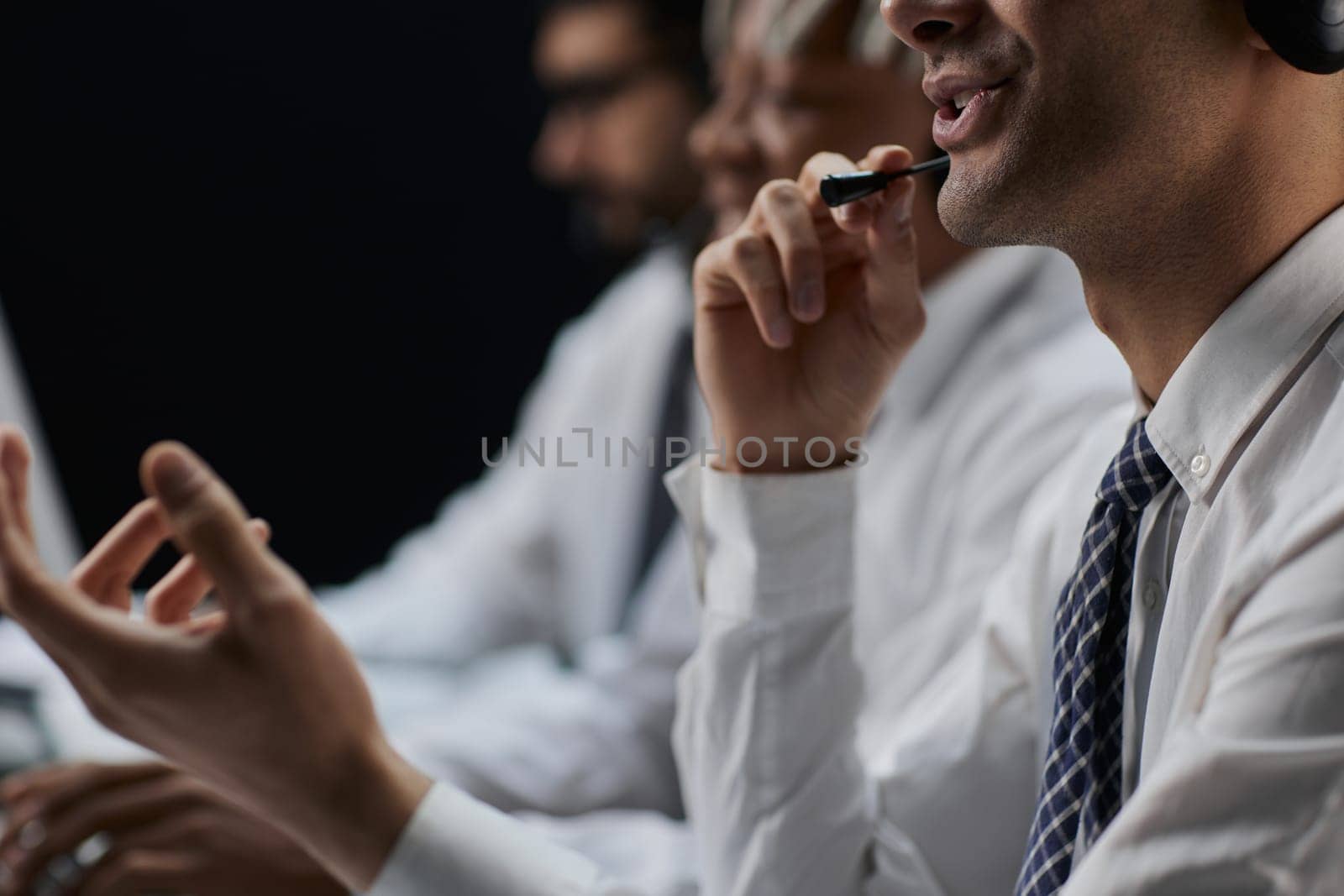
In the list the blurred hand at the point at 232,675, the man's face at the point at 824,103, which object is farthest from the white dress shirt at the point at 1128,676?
the man's face at the point at 824,103

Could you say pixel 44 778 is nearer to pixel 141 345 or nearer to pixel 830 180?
pixel 830 180

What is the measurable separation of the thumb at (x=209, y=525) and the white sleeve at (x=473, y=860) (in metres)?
0.18

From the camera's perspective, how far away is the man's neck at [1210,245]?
675 millimetres

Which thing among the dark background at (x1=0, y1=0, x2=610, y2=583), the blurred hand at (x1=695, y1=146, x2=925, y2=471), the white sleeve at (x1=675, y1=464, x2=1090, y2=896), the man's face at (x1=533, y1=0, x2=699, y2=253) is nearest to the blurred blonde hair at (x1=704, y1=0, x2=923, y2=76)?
the blurred hand at (x1=695, y1=146, x2=925, y2=471)

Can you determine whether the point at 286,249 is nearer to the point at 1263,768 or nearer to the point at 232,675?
the point at 232,675

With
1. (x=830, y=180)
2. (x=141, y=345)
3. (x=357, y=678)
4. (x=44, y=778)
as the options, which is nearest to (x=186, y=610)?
(x=357, y=678)

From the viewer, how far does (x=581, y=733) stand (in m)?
1.41

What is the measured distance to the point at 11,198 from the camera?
2502 mm

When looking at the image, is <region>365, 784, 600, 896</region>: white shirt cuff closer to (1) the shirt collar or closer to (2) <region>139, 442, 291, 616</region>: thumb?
(2) <region>139, 442, 291, 616</region>: thumb

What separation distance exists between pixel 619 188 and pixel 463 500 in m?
0.61

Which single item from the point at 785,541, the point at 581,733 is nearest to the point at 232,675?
the point at 785,541

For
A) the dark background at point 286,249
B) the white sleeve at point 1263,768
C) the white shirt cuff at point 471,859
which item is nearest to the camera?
the white sleeve at point 1263,768

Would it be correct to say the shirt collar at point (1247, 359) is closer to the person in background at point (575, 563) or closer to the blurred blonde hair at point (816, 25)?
the person in background at point (575, 563)

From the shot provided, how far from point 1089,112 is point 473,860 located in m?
0.52
